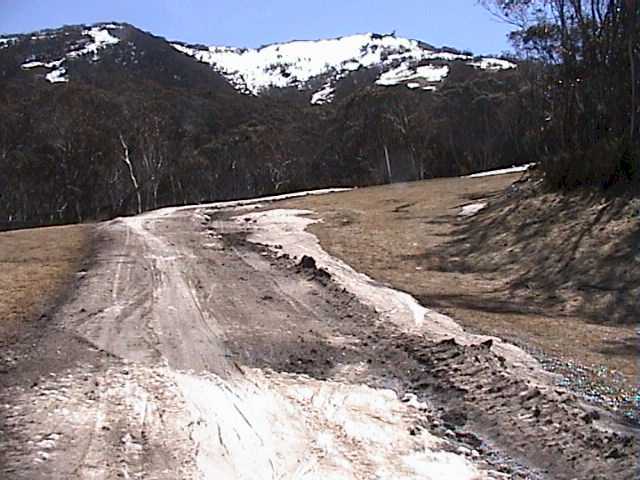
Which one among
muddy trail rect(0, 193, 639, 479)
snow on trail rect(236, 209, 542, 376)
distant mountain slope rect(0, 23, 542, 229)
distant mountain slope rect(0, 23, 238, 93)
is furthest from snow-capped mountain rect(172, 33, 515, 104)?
muddy trail rect(0, 193, 639, 479)

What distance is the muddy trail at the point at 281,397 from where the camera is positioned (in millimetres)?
4906

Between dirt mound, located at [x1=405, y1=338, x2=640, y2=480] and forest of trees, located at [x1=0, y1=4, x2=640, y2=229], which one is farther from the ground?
forest of trees, located at [x1=0, y1=4, x2=640, y2=229]

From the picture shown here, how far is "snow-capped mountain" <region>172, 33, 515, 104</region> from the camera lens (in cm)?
12406

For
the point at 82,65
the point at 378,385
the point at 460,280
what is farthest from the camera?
the point at 82,65

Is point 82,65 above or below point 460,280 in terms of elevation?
above

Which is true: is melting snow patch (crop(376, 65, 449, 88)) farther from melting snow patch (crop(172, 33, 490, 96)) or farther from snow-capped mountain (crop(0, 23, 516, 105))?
melting snow patch (crop(172, 33, 490, 96))

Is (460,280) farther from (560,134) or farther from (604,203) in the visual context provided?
(560,134)

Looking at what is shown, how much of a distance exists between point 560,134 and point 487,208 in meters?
2.31

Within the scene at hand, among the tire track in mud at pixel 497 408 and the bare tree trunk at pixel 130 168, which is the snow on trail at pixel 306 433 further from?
the bare tree trunk at pixel 130 168

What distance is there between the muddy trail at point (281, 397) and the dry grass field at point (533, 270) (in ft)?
2.05

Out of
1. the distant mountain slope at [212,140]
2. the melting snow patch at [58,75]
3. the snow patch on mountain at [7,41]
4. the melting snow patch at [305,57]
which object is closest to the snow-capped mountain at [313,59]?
the melting snow patch at [305,57]

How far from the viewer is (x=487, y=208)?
18250 millimetres

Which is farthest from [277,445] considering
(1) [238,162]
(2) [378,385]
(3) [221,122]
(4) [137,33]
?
(4) [137,33]

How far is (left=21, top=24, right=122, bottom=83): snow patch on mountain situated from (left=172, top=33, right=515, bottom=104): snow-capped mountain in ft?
50.7
